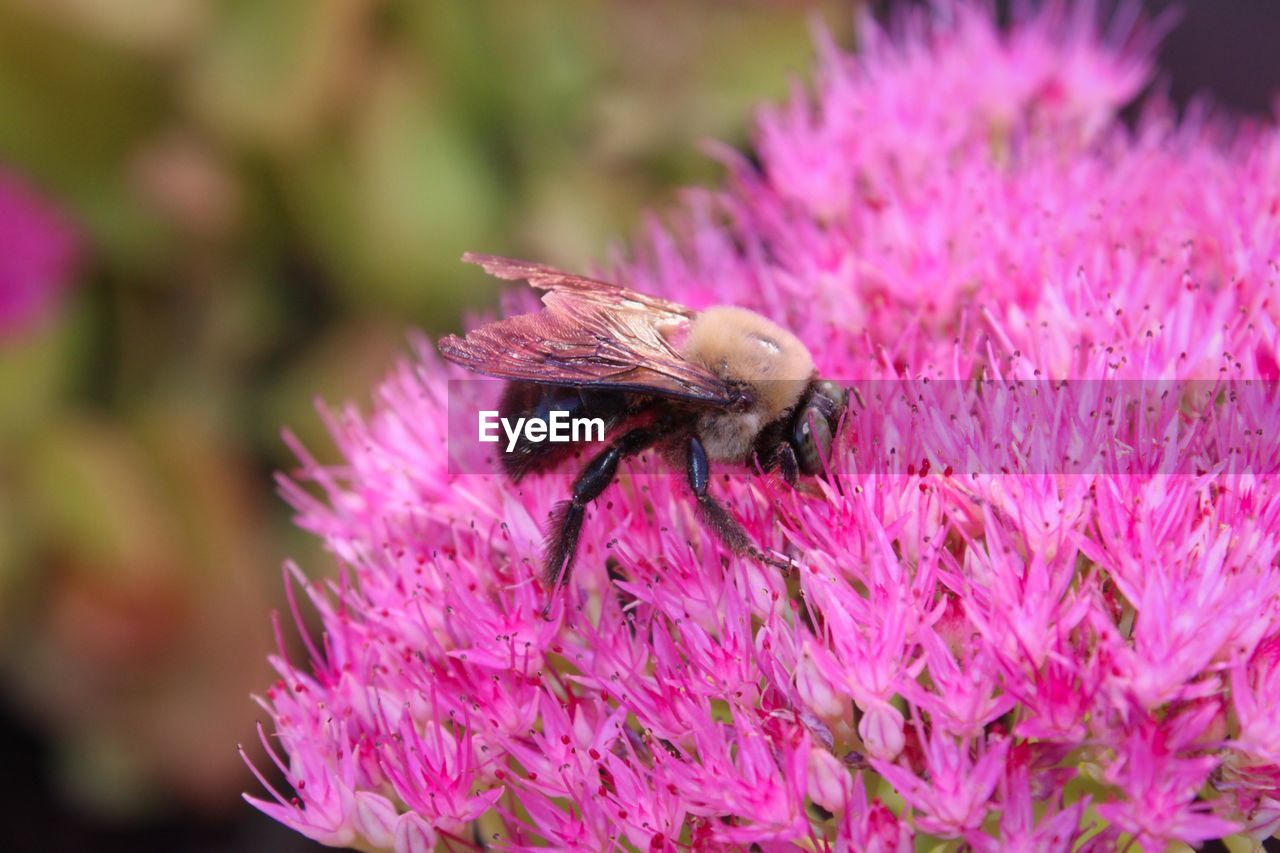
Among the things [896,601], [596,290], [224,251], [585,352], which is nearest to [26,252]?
[224,251]

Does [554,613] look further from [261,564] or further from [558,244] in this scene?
[261,564]

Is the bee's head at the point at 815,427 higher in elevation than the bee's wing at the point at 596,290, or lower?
lower

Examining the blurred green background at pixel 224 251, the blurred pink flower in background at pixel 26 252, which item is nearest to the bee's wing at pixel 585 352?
the blurred green background at pixel 224 251

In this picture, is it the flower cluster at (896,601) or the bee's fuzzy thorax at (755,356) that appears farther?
the bee's fuzzy thorax at (755,356)

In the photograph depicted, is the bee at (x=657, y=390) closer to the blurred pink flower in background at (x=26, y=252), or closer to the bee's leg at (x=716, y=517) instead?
the bee's leg at (x=716, y=517)

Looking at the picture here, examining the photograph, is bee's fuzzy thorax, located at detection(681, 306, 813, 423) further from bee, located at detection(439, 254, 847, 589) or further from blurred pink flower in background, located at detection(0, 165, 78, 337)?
blurred pink flower in background, located at detection(0, 165, 78, 337)

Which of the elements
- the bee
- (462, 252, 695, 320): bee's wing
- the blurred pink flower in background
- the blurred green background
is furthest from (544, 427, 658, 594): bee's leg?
the blurred pink flower in background

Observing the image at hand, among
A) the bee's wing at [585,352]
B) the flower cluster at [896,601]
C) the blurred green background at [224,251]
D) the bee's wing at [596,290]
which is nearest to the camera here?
the flower cluster at [896,601]

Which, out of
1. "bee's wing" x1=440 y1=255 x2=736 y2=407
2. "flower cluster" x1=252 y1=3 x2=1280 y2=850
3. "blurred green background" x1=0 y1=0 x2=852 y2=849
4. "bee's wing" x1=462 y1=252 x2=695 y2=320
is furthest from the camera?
"blurred green background" x1=0 y1=0 x2=852 y2=849
